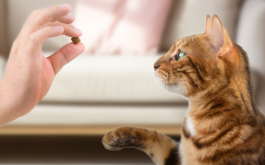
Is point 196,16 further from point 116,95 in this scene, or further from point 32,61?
point 32,61

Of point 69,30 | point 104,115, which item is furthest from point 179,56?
point 104,115

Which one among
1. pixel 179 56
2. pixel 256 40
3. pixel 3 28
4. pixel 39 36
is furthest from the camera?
pixel 3 28

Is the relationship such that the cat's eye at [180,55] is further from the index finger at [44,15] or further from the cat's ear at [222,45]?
the index finger at [44,15]

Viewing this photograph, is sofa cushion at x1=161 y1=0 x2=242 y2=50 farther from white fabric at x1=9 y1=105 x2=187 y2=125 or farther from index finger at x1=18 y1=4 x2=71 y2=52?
index finger at x1=18 y1=4 x2=71 y2=52

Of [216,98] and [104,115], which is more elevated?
[216,98]

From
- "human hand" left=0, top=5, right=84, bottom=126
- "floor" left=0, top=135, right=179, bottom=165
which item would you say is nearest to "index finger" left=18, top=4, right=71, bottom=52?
"human hand" left=0, top=5, right=84, bottom=126

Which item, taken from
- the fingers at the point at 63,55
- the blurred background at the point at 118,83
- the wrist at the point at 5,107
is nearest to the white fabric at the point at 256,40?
the blurred background at the point at 118,83

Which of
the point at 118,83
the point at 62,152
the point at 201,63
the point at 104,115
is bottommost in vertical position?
the point at 62,152
